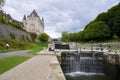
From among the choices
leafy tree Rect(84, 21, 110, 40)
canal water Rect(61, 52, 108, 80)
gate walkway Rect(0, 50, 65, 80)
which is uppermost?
leafy tree Rect(84, 21, 110, 40)

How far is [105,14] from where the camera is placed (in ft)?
241

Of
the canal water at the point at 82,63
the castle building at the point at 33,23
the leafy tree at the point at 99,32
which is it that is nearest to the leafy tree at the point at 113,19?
the leafy tree at the point at 99,32

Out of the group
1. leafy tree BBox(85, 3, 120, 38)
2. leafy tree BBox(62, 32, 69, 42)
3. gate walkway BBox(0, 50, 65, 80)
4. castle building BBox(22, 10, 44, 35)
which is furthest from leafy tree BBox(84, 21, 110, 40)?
gate walkway BBox(0, 50, 65, 80)

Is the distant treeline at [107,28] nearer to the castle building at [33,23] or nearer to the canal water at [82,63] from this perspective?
the canal water at [82,63]

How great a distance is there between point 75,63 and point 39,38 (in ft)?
188

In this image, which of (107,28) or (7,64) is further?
(107,28)

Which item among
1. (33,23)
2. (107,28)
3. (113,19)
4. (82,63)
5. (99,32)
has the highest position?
(33,23)

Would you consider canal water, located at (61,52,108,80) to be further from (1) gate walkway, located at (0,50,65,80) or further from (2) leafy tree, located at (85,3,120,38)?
(2) leafy tree, located at (85,3,120,38)

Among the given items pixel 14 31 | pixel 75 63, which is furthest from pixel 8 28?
pixel 75 63

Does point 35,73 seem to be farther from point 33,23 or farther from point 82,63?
point 33,23

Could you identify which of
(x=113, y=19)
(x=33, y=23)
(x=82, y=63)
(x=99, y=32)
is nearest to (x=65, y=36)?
(x=33, y=23)

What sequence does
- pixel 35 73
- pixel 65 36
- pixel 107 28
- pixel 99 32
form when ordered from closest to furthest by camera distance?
pixel 35 73 < pixel 99 32 < pixel 107 28 < pixel 65 36

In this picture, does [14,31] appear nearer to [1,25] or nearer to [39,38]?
[1,25]

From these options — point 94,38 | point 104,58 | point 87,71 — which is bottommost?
point 87,71
